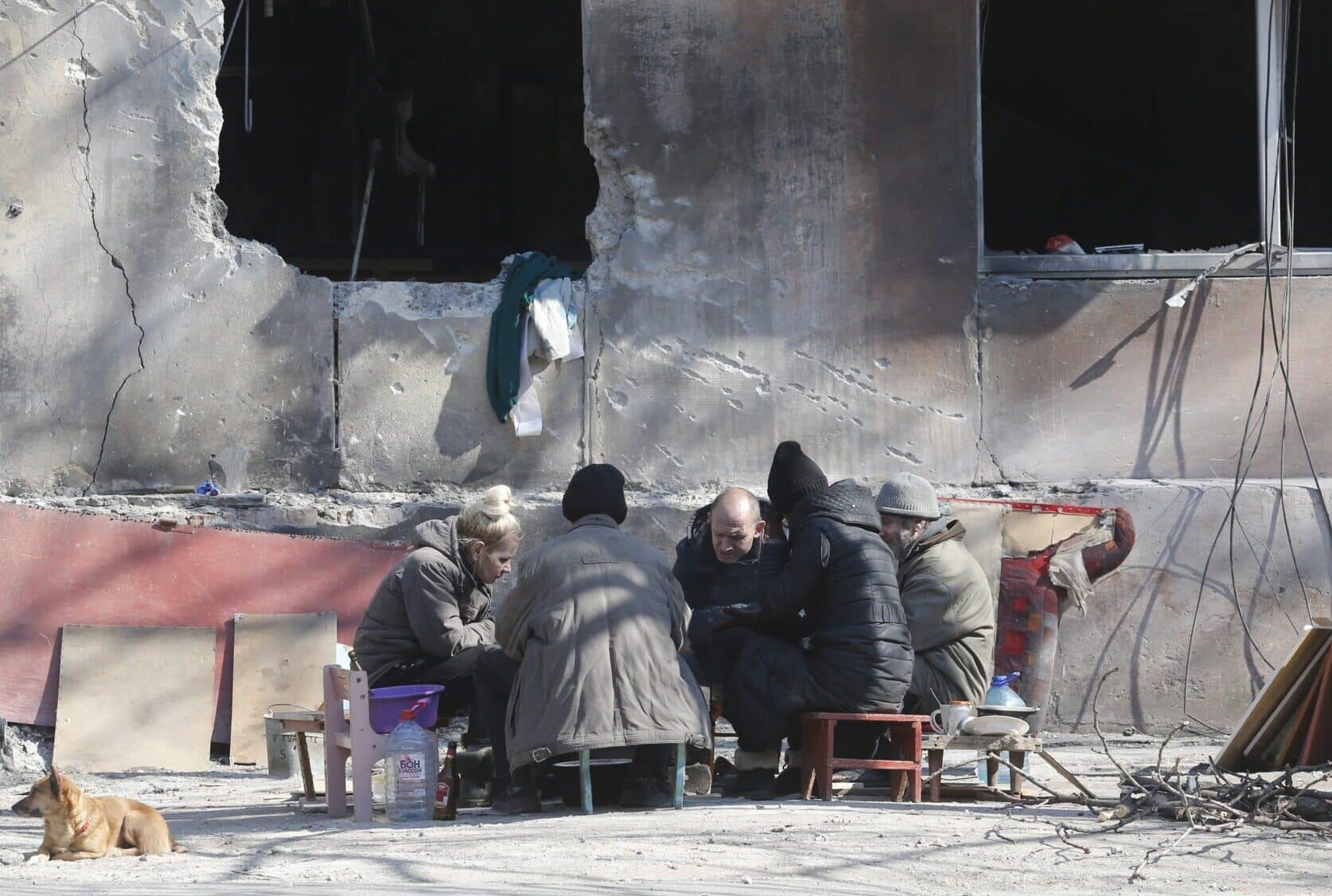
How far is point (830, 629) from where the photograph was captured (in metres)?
5.77

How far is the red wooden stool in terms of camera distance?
570 cm

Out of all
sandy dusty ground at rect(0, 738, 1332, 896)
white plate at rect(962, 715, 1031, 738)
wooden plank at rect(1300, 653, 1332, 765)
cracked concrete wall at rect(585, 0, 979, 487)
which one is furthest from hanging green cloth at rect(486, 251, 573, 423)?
wooden plank at rect(1300, 653, 1332, 765)

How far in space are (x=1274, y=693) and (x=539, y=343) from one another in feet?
12.5

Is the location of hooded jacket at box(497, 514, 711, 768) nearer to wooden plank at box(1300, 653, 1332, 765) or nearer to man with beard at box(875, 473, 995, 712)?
man with beard at box(875, 473, 995, 712)

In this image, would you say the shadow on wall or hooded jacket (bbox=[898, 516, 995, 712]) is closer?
hooded jacket (bbox=[898, 516, 995, 712])

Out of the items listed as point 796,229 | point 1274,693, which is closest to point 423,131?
point 796,229

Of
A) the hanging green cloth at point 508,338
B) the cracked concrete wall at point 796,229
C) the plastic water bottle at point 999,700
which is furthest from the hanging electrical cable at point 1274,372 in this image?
the hanging green cloth at point 508,338

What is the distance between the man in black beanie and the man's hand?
18.2 inches

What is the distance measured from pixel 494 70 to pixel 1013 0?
3.83 m

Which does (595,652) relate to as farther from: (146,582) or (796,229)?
(796,229)

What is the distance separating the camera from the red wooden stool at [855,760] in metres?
5.70

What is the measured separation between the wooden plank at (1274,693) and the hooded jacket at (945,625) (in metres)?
1.04

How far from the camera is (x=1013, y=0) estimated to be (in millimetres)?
11359

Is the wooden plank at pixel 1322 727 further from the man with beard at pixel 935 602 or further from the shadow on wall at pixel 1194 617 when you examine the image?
the shadow on wall at pixel 1194 617
